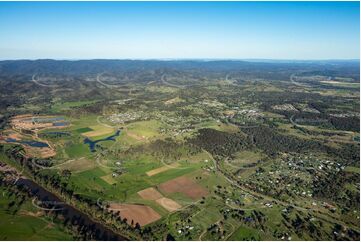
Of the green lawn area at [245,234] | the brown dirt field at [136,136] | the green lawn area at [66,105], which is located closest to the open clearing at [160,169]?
the brown dirt field at [136,136]

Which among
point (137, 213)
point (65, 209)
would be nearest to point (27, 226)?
point (65, 209)

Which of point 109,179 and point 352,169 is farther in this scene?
point 352,169

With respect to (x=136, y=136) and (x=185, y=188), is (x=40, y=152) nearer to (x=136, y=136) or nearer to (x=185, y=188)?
(x=136, y=136)

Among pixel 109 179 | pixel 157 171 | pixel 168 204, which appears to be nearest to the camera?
pixel 168 204

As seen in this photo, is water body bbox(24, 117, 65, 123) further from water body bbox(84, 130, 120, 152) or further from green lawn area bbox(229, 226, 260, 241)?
green lawn area bbox(229, 226, 260, 241)

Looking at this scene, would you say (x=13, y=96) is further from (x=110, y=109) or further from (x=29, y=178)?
(x=29, y=178)

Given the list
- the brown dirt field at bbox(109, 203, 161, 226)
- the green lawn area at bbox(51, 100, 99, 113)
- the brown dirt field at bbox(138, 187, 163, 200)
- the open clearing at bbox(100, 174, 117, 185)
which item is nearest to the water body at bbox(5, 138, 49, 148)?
the open clearing at bbox(100, 174, 117, 185)

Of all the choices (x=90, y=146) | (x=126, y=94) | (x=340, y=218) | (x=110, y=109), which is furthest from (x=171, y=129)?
(x=126, y=94)
